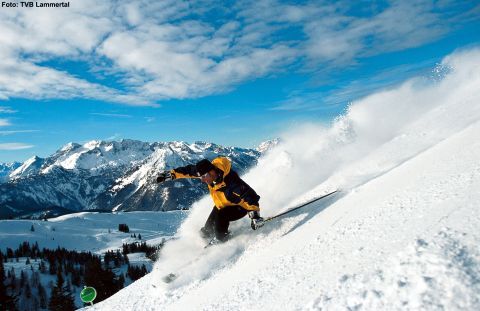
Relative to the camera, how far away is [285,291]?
5969 mm

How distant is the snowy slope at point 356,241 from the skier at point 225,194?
525mm

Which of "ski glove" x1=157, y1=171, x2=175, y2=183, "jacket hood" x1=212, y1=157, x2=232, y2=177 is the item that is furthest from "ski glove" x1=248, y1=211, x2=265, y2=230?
"ski glove" x1=157, y1=171, x2=175, y2=183

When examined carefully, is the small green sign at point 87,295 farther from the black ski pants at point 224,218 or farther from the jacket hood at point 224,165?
the jacket hood at point 224,165

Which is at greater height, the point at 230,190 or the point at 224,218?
the point at 230,190

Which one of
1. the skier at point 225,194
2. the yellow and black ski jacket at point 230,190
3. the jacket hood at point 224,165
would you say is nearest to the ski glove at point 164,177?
the skier at point 225,194

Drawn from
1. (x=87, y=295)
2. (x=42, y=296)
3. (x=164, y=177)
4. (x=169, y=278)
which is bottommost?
(x=42, y=296)

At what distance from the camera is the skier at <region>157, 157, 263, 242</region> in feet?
32.7

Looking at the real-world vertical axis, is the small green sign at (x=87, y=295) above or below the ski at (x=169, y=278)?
below

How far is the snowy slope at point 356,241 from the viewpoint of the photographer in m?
4.31

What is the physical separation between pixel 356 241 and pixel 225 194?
461 cm

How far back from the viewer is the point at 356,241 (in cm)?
630

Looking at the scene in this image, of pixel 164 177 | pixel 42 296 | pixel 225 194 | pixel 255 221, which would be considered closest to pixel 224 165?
pixel 225 194

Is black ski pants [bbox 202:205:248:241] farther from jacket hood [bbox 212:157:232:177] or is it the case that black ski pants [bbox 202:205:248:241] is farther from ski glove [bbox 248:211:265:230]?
jacket hood [bbox 212:157:232:177]

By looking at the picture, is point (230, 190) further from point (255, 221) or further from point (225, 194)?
point (255, 221)
